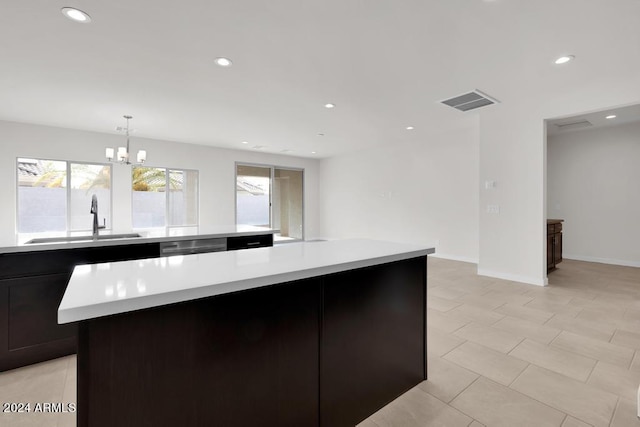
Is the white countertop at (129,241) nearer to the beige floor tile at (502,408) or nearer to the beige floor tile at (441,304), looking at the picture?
the beige floor tile at (441,304)

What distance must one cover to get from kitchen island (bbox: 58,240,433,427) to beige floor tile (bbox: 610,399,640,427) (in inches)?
43.1

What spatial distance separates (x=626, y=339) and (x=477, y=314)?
1.13 m

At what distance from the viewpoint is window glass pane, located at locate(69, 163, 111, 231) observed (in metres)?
5.80

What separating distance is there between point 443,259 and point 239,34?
553 cm

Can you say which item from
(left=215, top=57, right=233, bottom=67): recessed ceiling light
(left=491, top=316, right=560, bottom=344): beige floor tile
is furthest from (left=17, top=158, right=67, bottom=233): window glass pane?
(left=491, top=316, right=560, bottom=344): beige floor tile

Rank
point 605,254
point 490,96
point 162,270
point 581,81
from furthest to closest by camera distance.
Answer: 1. point 605,254
2. point 490,96
3. point 581,81
4. point 162,270

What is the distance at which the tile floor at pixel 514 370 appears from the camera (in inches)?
64.4

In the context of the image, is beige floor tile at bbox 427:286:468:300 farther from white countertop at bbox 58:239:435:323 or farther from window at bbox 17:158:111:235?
window at bbox 17:158:111:235

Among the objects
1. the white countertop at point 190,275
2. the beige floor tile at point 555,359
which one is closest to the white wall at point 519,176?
the beige floor tile at point 555,359

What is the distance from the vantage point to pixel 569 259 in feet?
19.7

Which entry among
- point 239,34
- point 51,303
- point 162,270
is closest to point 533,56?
point 239,34

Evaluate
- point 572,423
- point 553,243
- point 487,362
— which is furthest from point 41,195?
point 553,243

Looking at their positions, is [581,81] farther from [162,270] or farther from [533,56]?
[162,270]

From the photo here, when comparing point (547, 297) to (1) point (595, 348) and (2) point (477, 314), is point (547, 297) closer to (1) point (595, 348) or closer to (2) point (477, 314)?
(2) point (477, 314)
